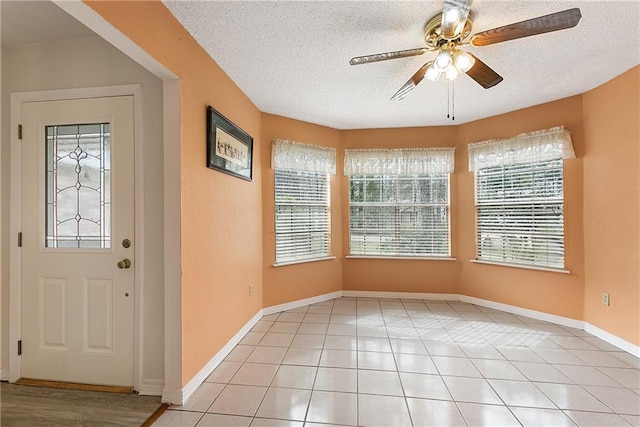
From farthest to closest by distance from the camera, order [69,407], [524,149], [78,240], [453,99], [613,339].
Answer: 1. [524,149]
2. [453,99]
3. [613,339]
4. [78,240]
5. [69,407]

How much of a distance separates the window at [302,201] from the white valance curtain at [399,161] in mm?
333

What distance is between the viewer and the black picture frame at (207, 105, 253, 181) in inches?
87.8

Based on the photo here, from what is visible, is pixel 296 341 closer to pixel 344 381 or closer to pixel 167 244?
pixel 344 381

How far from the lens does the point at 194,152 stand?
202cm

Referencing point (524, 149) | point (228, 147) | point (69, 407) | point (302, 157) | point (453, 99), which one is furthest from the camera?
point (302, 157)

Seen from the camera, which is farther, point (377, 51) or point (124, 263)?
point (377, 51)

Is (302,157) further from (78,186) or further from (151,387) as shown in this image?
(151,387)

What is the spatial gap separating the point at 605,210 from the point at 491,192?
1.08 metres

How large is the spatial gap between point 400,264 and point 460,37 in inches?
114

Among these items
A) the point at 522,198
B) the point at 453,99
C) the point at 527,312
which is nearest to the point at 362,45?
the point at 453,99

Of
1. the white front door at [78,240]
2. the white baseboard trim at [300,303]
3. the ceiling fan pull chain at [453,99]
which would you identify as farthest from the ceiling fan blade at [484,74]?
the white baseboard trim at [300,303]

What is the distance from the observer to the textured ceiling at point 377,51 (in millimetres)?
1775

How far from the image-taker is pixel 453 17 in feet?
5.31

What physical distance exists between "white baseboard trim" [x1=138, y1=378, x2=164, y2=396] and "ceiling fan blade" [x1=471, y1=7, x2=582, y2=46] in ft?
9.87
